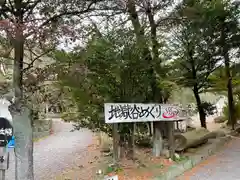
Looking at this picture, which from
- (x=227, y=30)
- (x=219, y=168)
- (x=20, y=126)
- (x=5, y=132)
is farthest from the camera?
(x=227, y=30)

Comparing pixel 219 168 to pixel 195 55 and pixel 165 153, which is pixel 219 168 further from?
Result: pixel 195 55

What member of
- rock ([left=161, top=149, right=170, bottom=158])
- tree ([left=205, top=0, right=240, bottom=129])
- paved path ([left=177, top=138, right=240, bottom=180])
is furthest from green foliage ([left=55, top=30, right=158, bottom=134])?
tree ([left=205, top=0, right=240, bottom=129])

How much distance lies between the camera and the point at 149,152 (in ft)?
23.8

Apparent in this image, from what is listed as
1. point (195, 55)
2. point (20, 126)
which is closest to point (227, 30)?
point (195, 55)

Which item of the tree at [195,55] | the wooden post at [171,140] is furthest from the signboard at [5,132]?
the tree at [195,55]

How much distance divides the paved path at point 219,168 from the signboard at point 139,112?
53.5 inches

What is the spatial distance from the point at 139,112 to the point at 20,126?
257 cm

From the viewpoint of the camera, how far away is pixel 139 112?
6.02 metres

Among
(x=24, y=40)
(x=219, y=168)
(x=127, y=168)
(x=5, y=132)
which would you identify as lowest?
(x=219, y=168)

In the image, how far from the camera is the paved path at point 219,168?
5.70 metres

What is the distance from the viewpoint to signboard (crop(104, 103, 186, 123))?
5.41m

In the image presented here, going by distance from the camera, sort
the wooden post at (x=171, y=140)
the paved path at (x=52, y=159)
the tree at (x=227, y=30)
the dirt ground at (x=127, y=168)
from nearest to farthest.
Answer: the dirt ground at (x=127, y=168) < the paved path at (x=52, y=159) < the wooden post at (x=171, y=140) < the tree at (x=227, y=30)

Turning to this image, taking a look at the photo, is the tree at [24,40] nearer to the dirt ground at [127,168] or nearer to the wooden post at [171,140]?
the dirt ground at [127,168]

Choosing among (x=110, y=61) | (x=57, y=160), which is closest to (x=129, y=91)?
(x=110, y=61)
